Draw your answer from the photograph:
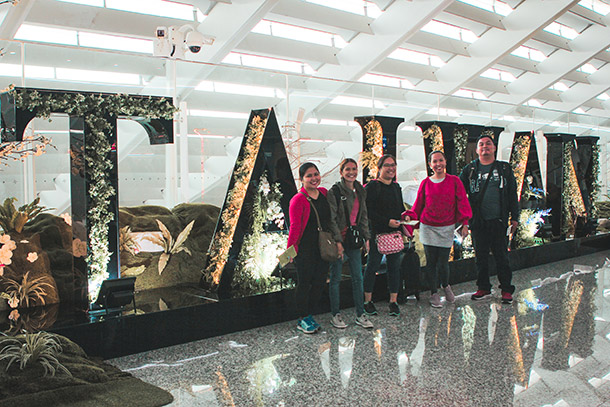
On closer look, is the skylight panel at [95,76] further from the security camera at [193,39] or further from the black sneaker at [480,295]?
the black sneaker at [480,295]

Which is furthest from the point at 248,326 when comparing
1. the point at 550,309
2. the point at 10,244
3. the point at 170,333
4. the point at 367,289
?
the point at 550,309

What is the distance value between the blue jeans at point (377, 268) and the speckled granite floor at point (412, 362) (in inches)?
11.4

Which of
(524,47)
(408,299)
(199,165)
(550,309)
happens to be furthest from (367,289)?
(524,47)

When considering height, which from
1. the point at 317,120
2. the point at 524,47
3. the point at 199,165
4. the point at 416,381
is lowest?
the point at 416,381

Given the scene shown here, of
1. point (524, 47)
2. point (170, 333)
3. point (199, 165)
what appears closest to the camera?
point (170, 333)

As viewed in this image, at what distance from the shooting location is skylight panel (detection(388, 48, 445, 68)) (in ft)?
33.9

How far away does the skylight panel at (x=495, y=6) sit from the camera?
935cm

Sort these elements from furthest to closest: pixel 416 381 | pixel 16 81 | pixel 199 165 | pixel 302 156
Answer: pixel 302 156
pixel 199 165
pixel 16 81
pixel 416 381

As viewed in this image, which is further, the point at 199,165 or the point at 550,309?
the point at 199,165

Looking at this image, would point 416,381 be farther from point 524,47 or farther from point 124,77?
point 524,47

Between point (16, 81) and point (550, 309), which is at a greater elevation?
point (16, 81)

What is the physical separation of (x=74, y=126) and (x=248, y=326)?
2197 millimetres

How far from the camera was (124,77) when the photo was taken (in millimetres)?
4957

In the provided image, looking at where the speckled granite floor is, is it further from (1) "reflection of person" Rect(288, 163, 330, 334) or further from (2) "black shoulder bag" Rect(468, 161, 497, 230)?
(2) "black shoulder bag" Rect(468, 161, 497, 230)
